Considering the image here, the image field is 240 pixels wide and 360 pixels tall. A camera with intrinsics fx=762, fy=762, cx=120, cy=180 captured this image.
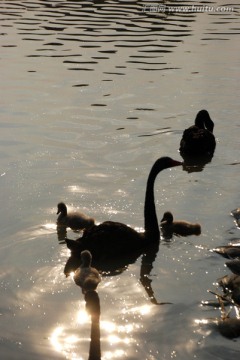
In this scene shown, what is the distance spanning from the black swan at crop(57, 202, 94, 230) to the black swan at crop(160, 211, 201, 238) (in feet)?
3.86

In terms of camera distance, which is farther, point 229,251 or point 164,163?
point 164,163

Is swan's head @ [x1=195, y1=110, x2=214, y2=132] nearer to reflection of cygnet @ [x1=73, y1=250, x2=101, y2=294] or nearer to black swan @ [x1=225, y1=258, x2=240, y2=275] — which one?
black swan @ [x1=225, y1=258, x2=240, y2=275]

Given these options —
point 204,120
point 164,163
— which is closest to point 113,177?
point 164,163

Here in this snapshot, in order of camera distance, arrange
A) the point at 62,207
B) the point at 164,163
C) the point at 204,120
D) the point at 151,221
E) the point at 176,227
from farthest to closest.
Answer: the point at 204,120
the point at 62,207
the point at 164,163
the point at 176,227
the point at 151,221

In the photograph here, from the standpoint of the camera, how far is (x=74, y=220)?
12.2 m

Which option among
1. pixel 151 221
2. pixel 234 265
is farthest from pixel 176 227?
pixel 234 265

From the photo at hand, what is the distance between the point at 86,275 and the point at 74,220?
2080 millimetres

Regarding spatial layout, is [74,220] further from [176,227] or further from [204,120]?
[204,120]

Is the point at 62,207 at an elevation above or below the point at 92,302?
below

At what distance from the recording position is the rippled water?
29.8ft

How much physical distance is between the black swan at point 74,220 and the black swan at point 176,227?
3.86ft

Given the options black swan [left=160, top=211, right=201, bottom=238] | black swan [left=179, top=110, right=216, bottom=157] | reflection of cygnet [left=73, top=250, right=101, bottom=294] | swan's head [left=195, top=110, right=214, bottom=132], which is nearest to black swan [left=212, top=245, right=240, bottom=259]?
black swan [left=160, top=211, right=201, bottom=238]

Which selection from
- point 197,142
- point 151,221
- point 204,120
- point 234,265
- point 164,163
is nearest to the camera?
point 234,265

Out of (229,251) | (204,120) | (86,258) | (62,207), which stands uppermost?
(86,258)
